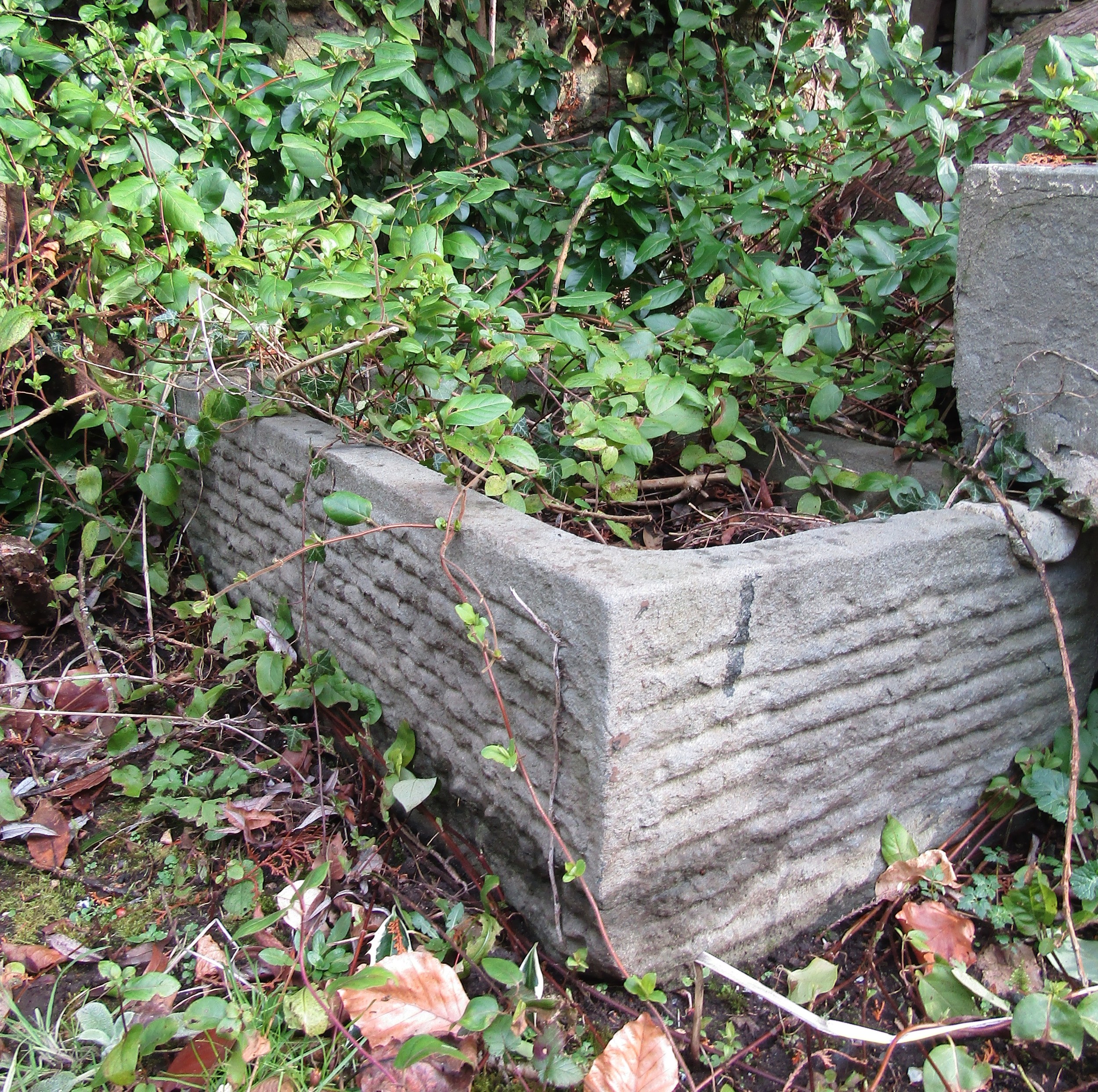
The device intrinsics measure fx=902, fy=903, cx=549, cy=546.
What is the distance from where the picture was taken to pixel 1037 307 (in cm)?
180

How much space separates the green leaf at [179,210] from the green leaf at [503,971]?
64.1 inches

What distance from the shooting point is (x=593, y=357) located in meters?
1.98

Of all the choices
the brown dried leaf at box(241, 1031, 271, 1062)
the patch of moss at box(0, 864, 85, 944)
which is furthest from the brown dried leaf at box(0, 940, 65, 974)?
the brown dried leaf at box(241, 1031, 271, 1062)

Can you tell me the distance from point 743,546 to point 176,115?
93.0 inches

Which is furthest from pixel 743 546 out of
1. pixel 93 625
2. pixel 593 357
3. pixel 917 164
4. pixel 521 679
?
pixel 93 625

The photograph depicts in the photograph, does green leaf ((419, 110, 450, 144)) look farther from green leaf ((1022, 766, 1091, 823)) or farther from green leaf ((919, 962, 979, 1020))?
green leaf ((919, 962, 979, 1020))

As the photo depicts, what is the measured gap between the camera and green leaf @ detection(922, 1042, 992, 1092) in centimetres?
137

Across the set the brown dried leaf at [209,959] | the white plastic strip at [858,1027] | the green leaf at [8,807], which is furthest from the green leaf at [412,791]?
the green leaf at [8,807]

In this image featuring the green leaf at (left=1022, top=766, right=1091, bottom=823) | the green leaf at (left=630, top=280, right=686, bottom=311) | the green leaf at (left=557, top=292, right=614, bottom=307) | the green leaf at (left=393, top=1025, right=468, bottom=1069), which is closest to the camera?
the green leaf at (left=393, top=1025, right=468, bottom=1069)

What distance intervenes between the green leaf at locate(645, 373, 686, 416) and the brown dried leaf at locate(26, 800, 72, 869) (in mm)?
1521

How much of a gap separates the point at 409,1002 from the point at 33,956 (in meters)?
0.74

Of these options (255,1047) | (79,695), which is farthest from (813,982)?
(79,695)

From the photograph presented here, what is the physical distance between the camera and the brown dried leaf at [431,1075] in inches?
51.8

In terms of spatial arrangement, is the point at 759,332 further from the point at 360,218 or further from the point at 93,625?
the point at 93,625
